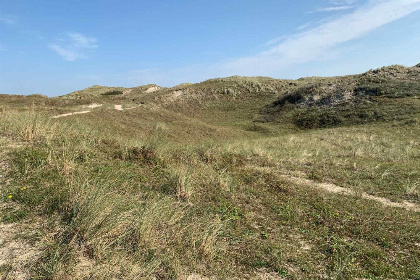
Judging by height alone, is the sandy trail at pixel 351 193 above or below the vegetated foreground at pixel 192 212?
below

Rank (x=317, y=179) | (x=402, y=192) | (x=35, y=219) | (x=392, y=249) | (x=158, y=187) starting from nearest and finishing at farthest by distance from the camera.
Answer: (x=35, y=219) → (x=392, y=249) → (x=158, y=187) → (x=402, y=192) → (x=317, y=179)

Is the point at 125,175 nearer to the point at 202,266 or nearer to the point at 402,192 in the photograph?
the point at 202,266

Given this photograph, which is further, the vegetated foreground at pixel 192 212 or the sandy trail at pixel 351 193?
the sandy trail at pixel 351 193

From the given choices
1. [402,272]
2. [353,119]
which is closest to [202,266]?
[402,272]

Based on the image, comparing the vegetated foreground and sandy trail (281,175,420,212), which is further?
sandy trail (281,175,420,212)

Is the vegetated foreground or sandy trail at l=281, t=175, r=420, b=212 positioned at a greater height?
the vegetated foreground

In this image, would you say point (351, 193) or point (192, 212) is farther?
point (351, 193)

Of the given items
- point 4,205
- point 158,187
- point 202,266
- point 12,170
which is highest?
point 12,170

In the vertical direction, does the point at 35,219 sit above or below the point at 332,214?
above

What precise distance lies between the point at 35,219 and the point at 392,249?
779 centimetres

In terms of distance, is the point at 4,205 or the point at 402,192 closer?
the point at 4,205

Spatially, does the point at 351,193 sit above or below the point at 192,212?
below

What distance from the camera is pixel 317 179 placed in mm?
11477

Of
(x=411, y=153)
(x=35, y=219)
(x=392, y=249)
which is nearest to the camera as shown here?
(x=35, y=219)
